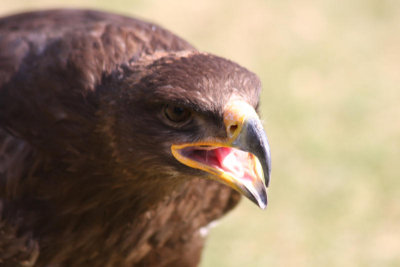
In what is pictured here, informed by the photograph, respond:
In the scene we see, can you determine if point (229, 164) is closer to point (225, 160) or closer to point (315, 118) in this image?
point (225, 160)

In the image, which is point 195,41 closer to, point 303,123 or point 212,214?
point 303,123

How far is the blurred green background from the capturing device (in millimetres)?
5820

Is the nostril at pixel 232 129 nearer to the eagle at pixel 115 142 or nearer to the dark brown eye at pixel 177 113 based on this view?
the eagle at pixel 115 142

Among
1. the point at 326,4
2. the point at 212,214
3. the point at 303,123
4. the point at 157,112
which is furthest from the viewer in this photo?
the point at 326,4

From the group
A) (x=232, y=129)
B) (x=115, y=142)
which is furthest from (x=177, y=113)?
(x=115, y=142)

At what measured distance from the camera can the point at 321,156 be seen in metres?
6.34

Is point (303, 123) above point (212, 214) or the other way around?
the other way around

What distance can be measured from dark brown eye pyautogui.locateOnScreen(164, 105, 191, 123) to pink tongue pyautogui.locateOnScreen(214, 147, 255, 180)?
23 centimetres

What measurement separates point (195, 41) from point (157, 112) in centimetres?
448

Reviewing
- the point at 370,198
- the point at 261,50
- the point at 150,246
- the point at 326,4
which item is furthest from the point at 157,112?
the point at 326,4

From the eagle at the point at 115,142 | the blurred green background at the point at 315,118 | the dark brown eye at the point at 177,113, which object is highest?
the dark brown eye at the point at 177,113

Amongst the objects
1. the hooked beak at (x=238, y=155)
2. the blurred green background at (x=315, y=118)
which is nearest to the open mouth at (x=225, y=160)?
the hooked beak at (x=238, y=155)

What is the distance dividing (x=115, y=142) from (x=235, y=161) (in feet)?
1.87

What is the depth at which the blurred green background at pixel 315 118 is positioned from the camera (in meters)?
5.82
